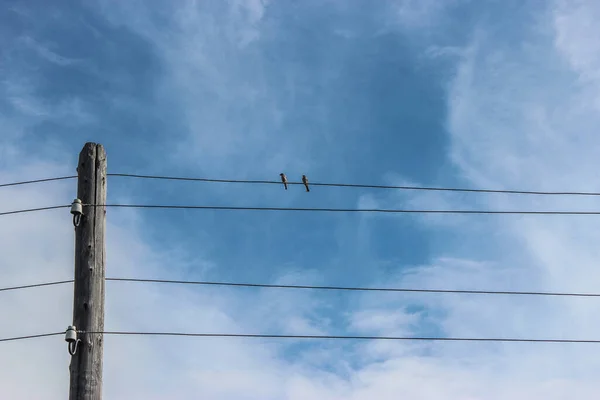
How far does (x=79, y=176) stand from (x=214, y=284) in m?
2.89

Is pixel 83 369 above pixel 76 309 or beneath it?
beneath

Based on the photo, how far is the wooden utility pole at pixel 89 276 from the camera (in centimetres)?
984

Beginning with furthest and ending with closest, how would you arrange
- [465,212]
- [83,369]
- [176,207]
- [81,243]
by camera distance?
[465,212] < [176,207] < [81,243] < [83,369]

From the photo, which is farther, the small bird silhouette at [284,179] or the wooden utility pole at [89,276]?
the small bird silhouette at [284,179]

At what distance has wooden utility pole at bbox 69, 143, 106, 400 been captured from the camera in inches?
388

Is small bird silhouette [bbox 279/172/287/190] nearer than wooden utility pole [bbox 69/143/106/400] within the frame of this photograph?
No

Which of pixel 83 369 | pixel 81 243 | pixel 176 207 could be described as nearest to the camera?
pixel 83 369

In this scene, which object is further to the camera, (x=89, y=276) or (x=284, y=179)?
(x=284, y=179)

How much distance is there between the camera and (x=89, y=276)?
10.3m

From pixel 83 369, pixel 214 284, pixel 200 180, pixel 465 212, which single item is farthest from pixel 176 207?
pixel 465 212

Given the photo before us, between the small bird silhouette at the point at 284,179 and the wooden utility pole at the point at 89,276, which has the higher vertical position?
the small bird silhouette at the point at 284,179

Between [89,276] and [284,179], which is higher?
[284,179]

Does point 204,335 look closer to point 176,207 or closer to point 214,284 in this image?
point 214,284

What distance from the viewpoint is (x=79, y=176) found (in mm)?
10930
